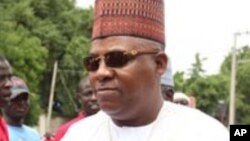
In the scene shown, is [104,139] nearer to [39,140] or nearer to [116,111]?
[116,111]

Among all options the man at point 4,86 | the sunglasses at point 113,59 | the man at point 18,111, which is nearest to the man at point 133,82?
the sunglasses at point 113,59

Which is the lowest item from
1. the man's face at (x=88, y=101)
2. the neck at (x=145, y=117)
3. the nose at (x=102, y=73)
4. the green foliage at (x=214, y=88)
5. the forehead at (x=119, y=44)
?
the green foliage at (x=214, y=88)

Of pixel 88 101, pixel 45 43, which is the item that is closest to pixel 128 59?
pixel 88 101

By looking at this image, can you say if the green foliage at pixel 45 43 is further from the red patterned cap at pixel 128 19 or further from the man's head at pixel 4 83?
the red patterned cap at pixel 128 19

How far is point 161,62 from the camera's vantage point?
9.67 ft

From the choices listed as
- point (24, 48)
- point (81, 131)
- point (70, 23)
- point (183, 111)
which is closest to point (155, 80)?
point (183, 111)

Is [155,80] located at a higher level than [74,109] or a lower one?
higher

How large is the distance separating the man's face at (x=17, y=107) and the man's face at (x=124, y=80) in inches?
156

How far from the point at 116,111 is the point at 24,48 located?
116 ft

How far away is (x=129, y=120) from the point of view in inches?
114

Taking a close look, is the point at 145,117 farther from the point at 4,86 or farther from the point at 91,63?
the point at 4,86

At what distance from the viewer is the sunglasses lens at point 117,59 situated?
2.83 metres

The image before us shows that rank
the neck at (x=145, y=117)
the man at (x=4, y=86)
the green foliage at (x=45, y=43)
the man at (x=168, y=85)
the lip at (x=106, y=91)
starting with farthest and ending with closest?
1. the green foliage at (x=45, y=43)
2. the man at (x=4, y=86)
3. the man at (x=168, y=85)
4. the neck at (x=145, y=117)
5. the lip at (x=106, y=91)

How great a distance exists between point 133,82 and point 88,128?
31 centimetres
